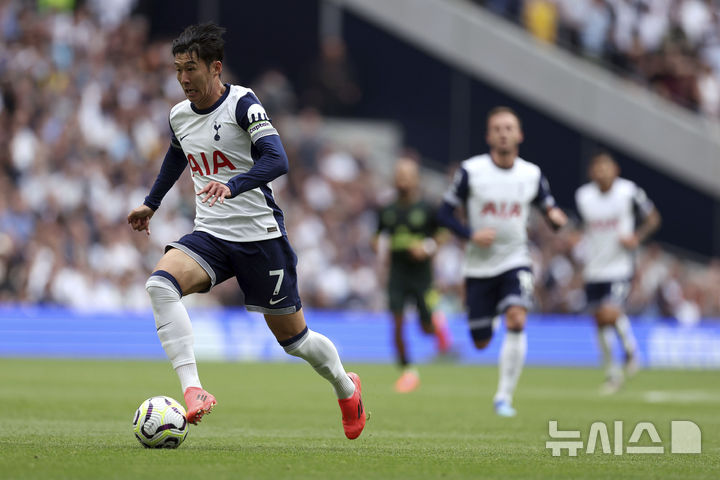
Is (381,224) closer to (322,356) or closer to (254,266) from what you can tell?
(322,356)

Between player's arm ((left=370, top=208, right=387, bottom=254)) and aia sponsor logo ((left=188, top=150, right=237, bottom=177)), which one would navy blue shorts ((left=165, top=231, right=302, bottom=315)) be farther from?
player's arm ((left=370, top=208, right=387, bottom=254))

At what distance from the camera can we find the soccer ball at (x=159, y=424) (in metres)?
7.24

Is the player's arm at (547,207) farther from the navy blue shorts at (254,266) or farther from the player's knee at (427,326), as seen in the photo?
the player's knee at (427,326)

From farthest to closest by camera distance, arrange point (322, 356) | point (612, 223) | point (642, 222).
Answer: point (642, 222) < point (612, 223) < point (322, 356)

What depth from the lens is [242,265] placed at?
25.0 ft

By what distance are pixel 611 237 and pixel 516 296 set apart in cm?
549

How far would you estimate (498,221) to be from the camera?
37.6 feet

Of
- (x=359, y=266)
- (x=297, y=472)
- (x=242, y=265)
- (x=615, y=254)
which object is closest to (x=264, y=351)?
(x=359, y=266)

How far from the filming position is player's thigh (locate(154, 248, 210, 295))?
7.44m

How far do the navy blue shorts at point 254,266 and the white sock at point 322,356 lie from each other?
25cm

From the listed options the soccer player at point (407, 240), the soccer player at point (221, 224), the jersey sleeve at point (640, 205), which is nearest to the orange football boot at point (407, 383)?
the soccer player at point (407, 240)

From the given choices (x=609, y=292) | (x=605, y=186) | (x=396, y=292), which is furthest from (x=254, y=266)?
(x=609, y=292)

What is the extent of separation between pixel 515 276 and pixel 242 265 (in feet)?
13.8

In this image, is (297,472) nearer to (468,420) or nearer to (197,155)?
(197,155)
